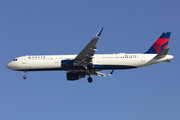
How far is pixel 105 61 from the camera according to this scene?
176 ft

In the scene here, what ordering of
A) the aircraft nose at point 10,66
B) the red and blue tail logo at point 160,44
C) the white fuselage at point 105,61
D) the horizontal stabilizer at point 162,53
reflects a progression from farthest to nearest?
the aircraft nose at point 10,66 → the red and blue tail logo at point 160,44 → the white fuselage at point 105,61 → the horizontal stabilizer at point 162,53

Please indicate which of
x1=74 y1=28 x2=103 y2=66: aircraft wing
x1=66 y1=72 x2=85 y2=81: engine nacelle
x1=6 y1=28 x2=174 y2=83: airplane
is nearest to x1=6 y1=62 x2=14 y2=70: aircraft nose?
x1=6 y1=28 x2=174 y2=83: airplane

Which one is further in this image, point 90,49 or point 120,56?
point 120,56

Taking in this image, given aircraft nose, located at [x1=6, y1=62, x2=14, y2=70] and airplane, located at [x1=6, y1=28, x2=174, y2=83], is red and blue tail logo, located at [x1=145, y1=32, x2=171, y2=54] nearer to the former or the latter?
airplane, located at [x1=6, y1=28, x2=174, y2=83]

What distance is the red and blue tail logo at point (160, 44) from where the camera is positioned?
55.9m

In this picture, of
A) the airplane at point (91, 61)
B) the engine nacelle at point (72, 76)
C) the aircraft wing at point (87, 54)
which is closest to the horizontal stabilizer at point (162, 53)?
the airplane at point (91, 61)

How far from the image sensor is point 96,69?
178 feet

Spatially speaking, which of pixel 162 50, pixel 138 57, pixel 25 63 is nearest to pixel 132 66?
pixel 138 57

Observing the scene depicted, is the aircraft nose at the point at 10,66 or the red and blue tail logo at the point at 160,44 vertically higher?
the red and blue tail logo at the point at 160,44

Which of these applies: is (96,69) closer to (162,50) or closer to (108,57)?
(108,57)

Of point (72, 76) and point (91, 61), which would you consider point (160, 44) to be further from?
point (72, 76)

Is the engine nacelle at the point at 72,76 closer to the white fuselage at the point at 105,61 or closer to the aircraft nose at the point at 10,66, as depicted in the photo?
the white fuselage at the point at 105,61

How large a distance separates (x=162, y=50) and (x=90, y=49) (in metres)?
11.9

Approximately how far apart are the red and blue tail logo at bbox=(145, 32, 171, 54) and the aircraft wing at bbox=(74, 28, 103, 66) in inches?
427
